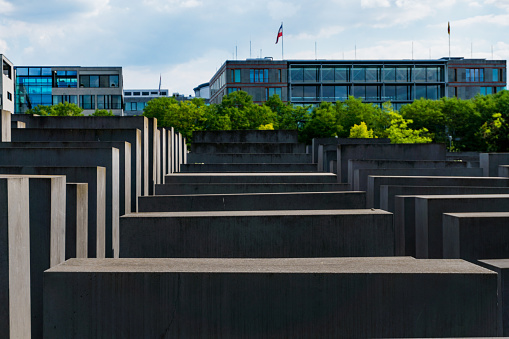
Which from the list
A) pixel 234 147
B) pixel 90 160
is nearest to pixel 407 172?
pixel 90 160

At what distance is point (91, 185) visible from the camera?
7832 millimetres

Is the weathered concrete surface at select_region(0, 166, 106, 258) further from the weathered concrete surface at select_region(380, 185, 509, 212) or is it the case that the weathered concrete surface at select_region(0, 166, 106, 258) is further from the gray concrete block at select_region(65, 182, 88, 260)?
the weathered concrete surface at select_region(380, 185, 509, 212)

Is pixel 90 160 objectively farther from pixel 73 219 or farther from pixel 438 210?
pixel 438 210

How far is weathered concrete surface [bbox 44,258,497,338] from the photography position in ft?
16.1

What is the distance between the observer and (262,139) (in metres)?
31.0

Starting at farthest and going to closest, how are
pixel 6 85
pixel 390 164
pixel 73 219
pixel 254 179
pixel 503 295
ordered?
pixel 6 85 → pixel 390 164 → pixel 254 179 → pixel 73 219 → pixel 503 295

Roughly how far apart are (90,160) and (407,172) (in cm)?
846

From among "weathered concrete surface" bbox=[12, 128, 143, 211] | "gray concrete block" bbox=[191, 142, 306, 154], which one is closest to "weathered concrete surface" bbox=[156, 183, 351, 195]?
"weathered concrete surface" bbox=[12, 128, 143, 211]

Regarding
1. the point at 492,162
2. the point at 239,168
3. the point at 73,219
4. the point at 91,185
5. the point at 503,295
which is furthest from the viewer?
the point at 239,168

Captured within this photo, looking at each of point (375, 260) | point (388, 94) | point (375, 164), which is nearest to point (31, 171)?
point (375, 260)

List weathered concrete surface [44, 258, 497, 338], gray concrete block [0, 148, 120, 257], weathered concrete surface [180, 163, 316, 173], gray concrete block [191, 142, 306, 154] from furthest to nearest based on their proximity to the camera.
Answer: gray concrete block [191, 142, 306, 154] < weathered concrete surface [180, 163, 316, 173] < gray concrete block [0, 148, 120, 257] < weathered concrete surface [44, 258, 497, 338]

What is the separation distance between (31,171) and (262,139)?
76.5 ft

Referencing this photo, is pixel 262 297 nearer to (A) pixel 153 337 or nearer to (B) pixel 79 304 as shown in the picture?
(A) pixel 153 337

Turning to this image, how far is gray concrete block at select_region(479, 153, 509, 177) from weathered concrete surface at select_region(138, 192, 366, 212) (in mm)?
7091
